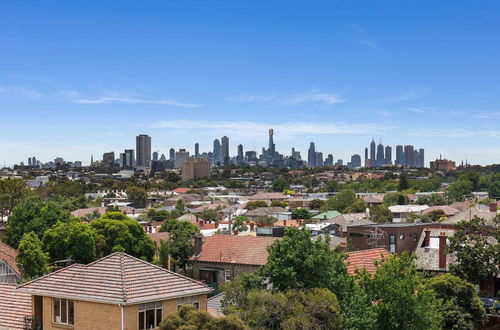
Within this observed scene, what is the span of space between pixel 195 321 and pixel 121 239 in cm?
3612

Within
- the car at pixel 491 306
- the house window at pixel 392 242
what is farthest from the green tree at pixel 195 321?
the house window at pixel 392 242

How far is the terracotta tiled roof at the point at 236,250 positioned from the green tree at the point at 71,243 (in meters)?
7.97

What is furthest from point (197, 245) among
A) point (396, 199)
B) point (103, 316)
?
point (396, 199)

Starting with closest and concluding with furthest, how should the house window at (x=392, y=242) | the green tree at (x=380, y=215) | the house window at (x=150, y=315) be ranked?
the house window at (x=150, y=315)
the house window at (x=392, y=242)
the green tree at (x=380, y=215)

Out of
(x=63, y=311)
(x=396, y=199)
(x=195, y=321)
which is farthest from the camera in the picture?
(x=396, y=199)

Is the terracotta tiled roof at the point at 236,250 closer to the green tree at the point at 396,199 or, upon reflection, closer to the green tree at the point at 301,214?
the green tree at the point at 301,214

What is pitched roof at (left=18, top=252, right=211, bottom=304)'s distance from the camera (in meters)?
22.4

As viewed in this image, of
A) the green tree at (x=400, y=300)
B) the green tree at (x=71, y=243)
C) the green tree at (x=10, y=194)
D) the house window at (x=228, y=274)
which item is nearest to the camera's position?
the green tree at (x=400, y=300)

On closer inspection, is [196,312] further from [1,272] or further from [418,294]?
[1,272]

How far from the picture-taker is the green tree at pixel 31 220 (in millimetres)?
61562

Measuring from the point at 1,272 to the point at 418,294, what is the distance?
31394 millimetres

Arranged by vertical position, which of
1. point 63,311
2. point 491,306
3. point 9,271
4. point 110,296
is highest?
point 110,296

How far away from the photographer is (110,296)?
72.6ft

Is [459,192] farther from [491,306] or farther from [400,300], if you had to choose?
[400,300]
